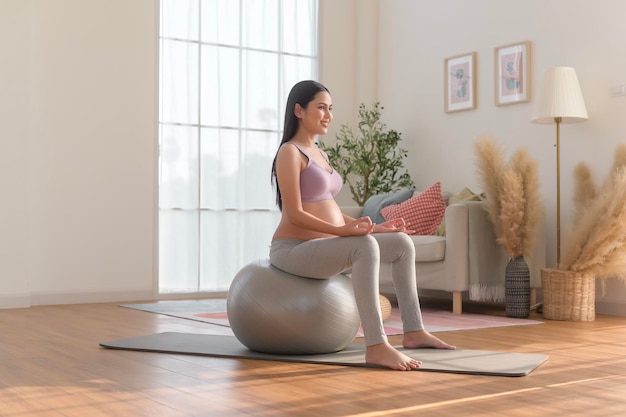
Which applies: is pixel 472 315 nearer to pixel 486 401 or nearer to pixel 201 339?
pixel 201 339

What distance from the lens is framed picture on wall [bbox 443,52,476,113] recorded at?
251 inches

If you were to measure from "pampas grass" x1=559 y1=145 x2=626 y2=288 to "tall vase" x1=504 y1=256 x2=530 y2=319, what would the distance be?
0.23 metres

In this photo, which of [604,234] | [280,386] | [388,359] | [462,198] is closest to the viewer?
[280,386]

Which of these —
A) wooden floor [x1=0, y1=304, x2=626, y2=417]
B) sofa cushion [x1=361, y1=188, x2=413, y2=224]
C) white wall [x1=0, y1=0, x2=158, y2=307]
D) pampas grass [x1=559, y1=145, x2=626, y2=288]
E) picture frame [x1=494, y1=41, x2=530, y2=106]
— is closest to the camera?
wooden floor [x1=0, y1=304, x2=626, y2=417]

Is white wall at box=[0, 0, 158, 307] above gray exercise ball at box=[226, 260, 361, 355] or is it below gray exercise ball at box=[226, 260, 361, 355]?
above

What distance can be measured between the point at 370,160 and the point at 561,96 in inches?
76.9

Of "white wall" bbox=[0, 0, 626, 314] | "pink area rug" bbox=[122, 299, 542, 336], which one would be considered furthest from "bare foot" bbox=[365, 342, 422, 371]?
"white wall" bbox=[0, 0, 626, 314]

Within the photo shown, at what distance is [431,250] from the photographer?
5375 millimetres

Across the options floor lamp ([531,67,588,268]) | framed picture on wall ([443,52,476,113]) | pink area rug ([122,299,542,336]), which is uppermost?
framed picture on wall ([443,52,476,113])

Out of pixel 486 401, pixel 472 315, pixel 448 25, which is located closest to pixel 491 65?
pixel 448 25

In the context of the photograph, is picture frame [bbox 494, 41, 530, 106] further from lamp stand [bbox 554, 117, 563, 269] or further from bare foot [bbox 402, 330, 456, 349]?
bare foot [bbox 402, 330, 456, 349]

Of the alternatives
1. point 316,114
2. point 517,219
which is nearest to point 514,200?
point 517,219

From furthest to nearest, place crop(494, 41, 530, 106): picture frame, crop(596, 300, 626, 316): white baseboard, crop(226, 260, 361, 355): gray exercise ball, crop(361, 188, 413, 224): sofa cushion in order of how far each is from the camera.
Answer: crop(361, 188, 413, 224): sofa cushion → crop(494, 41, 530, 106): picture frame → crop(596, 300, 626, 316): white baseboard → crop(226, 260, 361, 355): gray exercise ball

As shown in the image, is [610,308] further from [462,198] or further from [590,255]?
[462,198]
